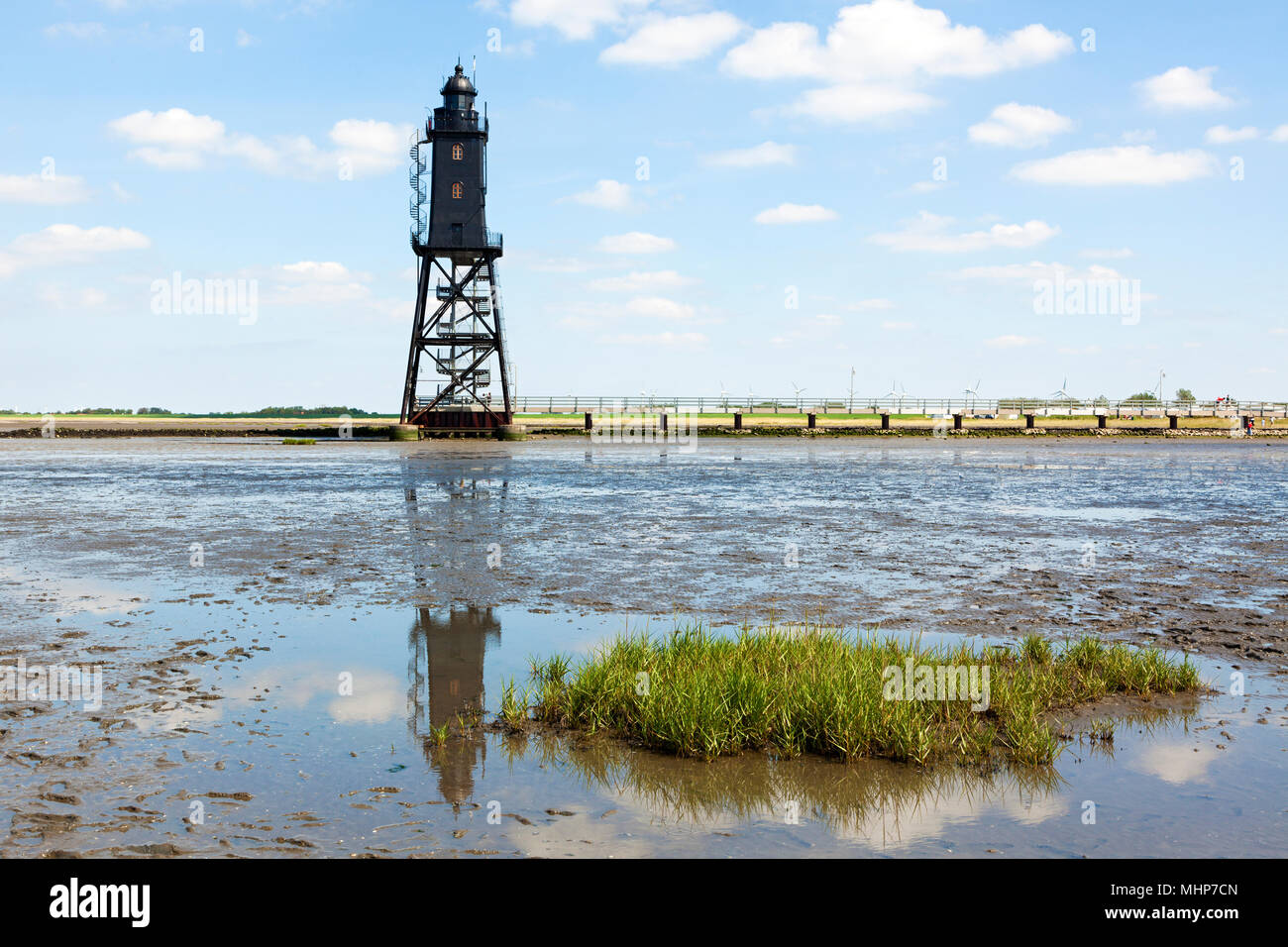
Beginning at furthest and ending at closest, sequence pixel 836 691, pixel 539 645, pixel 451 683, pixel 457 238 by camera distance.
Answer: pixel 457 238
pixel 539 645
pixel 451 683
pixel 836 691

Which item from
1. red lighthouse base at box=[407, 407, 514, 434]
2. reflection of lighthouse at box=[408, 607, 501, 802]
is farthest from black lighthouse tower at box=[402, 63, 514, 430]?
reflection of lighthouse at box=[408, 607, 501, 802]

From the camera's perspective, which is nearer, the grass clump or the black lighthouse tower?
the grass clump

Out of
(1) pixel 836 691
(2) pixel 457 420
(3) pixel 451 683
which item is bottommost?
(3) pixel 451 683

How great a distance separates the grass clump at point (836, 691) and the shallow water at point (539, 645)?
296 millimetres

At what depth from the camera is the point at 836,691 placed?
747 centimetres

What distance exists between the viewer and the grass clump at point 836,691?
7066mm

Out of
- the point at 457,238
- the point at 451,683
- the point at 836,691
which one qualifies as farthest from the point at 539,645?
the point at 457,238

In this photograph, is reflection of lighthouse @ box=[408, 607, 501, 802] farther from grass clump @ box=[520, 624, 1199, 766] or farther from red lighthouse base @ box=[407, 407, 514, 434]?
red lighthouse base @ box=[407, 407, 514, 434]

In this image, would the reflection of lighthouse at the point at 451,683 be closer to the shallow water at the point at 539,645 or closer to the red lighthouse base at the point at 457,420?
the shallow water at the point at 539,645

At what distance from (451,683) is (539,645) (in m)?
1.60

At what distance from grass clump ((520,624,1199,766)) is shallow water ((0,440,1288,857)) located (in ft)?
0.97

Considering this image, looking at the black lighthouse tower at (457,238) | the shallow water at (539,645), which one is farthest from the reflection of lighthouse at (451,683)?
the black lighthouse tower at (457,238)

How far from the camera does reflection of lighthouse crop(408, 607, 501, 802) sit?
260 inches

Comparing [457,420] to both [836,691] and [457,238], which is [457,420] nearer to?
[457,238]
